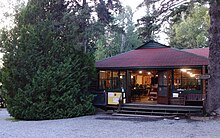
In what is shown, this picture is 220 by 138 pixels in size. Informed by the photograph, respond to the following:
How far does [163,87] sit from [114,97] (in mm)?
2896

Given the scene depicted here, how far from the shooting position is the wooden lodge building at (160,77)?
1506 centimetres

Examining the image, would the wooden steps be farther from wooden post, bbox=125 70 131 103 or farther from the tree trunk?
the tree trunk

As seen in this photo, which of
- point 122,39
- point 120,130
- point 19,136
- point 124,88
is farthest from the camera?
point 122,39

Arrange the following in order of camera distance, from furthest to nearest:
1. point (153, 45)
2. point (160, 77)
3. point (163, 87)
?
1. point (153, 45)
2. point (160, 77)
3. point (163, 87)

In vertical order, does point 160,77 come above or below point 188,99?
above

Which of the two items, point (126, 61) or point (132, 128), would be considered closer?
point (132, 128)

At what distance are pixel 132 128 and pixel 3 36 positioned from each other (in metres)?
8.38

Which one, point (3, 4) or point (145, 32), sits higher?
point (3, 4)

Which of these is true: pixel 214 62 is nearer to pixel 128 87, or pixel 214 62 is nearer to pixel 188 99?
pixel 188 99

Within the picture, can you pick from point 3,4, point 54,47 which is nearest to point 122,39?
point 3,4

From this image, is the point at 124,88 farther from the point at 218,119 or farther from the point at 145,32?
the point at 218,119

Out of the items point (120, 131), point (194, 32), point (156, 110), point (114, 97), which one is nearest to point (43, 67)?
point (114, 97)

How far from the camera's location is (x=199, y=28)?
115 feet

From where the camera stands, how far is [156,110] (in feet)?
49.1
